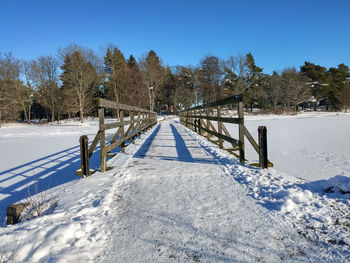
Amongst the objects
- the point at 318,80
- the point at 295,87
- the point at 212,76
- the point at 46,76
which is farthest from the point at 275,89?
the point at 46,76

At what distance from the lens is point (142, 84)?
36.8 meters

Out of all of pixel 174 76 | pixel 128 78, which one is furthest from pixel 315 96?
pixel 128 78

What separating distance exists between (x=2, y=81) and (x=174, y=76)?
37.3 m

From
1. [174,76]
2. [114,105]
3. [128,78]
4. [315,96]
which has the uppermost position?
[174,76]

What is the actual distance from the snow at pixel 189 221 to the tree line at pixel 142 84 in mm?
27270

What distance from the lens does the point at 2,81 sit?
→ 1077 inches

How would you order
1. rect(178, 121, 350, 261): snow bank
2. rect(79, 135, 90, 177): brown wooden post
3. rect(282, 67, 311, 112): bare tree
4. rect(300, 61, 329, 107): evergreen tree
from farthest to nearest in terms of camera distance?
rect(300, 61, 329, 107): evergreen tree < rect(282, 67, 311, 112): bare tree < rect(79, 135, 90, 177): brown wooden post < rect(178, 121, 350, 261): snow bank

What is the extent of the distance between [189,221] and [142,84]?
120 ft

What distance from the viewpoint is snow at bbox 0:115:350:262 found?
1.54 m

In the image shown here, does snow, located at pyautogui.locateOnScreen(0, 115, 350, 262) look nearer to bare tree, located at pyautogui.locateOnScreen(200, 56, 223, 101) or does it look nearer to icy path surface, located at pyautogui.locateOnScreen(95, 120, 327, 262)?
icy path surface, located at pyautogui.locateOnScreen(95, 120, 327, 262)

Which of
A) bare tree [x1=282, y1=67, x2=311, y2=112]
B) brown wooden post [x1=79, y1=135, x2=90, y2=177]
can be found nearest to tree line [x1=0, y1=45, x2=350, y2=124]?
bare tree [x1=282, y1=67, x2=311, y2=112]

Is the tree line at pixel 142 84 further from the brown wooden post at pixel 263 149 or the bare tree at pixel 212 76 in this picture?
the brown wooden post at pixel 263 149

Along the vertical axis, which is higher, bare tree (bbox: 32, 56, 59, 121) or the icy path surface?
bare tree (bbox: 32, 56, 59, 121)

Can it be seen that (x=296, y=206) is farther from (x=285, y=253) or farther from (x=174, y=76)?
(x=174, y=76)
